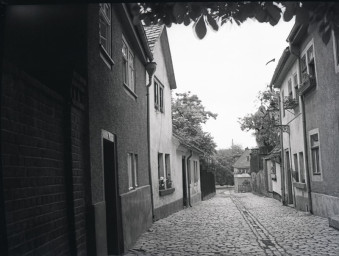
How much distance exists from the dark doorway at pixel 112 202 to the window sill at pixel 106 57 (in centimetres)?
151

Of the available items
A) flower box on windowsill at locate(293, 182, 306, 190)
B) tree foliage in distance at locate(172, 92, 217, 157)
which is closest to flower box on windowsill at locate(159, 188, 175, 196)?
flower box on windowsill at locate(293, 182, 306, 190)

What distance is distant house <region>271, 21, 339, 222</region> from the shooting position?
39.2ft

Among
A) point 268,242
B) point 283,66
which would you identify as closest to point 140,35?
point 268,242

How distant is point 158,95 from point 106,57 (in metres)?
8.55

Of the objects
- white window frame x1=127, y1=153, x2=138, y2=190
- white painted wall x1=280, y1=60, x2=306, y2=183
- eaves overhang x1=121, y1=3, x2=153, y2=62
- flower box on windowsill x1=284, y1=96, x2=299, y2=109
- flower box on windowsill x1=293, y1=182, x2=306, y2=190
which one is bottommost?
flower box on windowsill x1=293, y1=182, x2=306, y2=190

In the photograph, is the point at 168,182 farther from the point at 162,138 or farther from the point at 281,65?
the point at 281,65

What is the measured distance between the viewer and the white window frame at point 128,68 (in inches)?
417

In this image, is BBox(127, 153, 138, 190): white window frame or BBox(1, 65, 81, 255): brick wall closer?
BBox(1, 65, 81, 255): brick wall

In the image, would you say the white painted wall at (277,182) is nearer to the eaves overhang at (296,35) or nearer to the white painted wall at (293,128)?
the white painted wall at (293,128)

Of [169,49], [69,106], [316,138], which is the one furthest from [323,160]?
[69,106]

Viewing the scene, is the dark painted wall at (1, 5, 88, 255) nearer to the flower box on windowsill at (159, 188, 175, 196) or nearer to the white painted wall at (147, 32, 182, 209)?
the white painted wall at (147, 32, 182, 209)

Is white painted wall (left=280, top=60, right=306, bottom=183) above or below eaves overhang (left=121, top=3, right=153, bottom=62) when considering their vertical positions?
below

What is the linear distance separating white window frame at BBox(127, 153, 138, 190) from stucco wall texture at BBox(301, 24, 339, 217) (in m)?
5.55

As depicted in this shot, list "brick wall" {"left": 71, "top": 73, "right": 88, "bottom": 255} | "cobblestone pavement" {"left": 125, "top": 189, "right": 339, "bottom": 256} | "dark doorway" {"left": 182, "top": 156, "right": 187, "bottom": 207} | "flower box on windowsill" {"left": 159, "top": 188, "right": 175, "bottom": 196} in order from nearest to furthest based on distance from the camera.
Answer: "brick wall" {"left": 71, "top": 73, "right": 88, "bottom": 255}
"cobblestone pavement" {"left": 125, "top": 189, "right": 339, "bottom": 256}
"flower box on windowsill" {"left": 159, "top": 188, "right": 175, "bottom": 196}
"dark doorway" {"left": 182, "top": 156, "right": 187, "bottom": 207}
